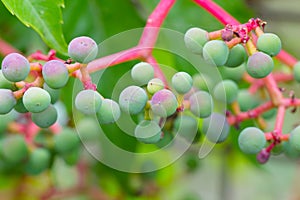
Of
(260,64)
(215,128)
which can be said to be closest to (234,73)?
(215,128)

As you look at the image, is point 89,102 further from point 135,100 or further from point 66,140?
point 66,140

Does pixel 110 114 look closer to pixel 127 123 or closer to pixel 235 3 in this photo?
pixel 127 123

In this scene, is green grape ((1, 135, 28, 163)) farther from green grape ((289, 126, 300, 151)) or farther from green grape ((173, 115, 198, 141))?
green grape ((289, 126, 300, 151))

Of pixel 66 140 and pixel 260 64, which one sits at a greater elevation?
pixel 260 64

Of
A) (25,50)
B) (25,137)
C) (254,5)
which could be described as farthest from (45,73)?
(254,5)

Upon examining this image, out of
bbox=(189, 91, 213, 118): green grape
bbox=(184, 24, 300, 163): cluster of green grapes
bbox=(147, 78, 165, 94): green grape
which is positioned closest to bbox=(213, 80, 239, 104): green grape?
bbox=(184, 24, 300, 163): cluster of green grapes

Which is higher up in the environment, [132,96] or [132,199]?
[132,96]

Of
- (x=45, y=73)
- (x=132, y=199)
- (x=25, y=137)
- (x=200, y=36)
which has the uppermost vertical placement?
(x=200, y=36)
